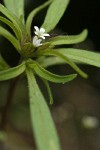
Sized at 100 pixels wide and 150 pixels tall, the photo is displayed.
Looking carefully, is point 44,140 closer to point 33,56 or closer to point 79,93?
point 33,56

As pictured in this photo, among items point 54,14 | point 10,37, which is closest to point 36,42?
point 10,37

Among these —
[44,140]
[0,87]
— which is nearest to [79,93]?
[0,87]

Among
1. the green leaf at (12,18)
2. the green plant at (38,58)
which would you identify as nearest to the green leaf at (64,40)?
the green plant at (38,58)

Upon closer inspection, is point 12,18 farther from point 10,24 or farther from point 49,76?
point 49,76

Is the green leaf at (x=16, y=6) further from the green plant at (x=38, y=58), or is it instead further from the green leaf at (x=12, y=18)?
the green leaf at (x=12, y=18)

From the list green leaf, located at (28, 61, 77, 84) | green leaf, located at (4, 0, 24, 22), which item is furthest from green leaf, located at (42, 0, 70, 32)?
green leaf, located at (28, 61, 77, 84)

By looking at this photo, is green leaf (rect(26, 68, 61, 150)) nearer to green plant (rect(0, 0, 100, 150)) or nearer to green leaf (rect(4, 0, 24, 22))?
green plant (rect(0, 0, 100, 150))
